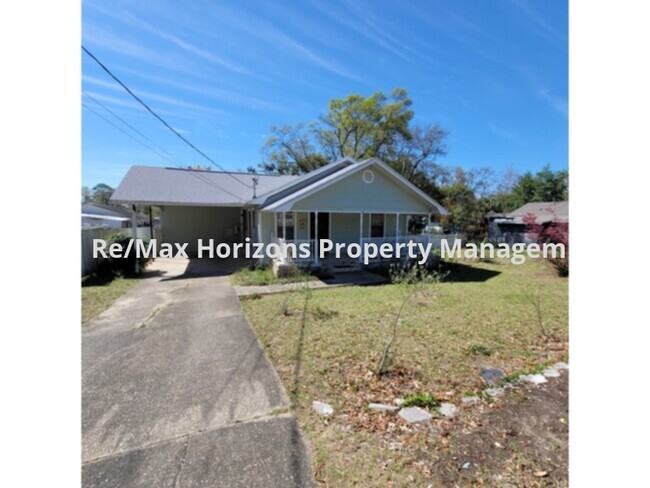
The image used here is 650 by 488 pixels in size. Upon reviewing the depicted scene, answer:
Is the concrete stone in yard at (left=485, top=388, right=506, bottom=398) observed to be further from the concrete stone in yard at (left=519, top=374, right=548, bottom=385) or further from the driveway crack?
the driveway crack

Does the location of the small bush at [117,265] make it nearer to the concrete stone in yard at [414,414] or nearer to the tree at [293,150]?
the concrete stone in yard at [414,414]

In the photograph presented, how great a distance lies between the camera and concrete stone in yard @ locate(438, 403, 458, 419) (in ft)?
10.7

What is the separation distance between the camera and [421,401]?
3.49 m

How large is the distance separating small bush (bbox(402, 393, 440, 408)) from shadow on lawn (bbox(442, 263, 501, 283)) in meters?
8.72

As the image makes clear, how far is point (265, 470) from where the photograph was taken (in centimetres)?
242

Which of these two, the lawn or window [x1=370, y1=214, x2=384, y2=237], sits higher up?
window [x1=370, y1=214, x2=384, y2=237]

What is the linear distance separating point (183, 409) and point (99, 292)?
7694 mm

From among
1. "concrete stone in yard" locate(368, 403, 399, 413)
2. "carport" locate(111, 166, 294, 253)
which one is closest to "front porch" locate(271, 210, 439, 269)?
"carport" locate(111, 166, 294, 253)

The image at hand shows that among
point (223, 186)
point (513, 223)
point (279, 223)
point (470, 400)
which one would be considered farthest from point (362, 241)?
point (513, 223)

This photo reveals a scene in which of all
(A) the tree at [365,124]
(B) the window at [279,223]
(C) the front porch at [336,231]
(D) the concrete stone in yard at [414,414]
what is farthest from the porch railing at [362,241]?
(A) the tree at [365,124]

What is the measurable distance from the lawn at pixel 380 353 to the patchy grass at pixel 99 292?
358 cm
